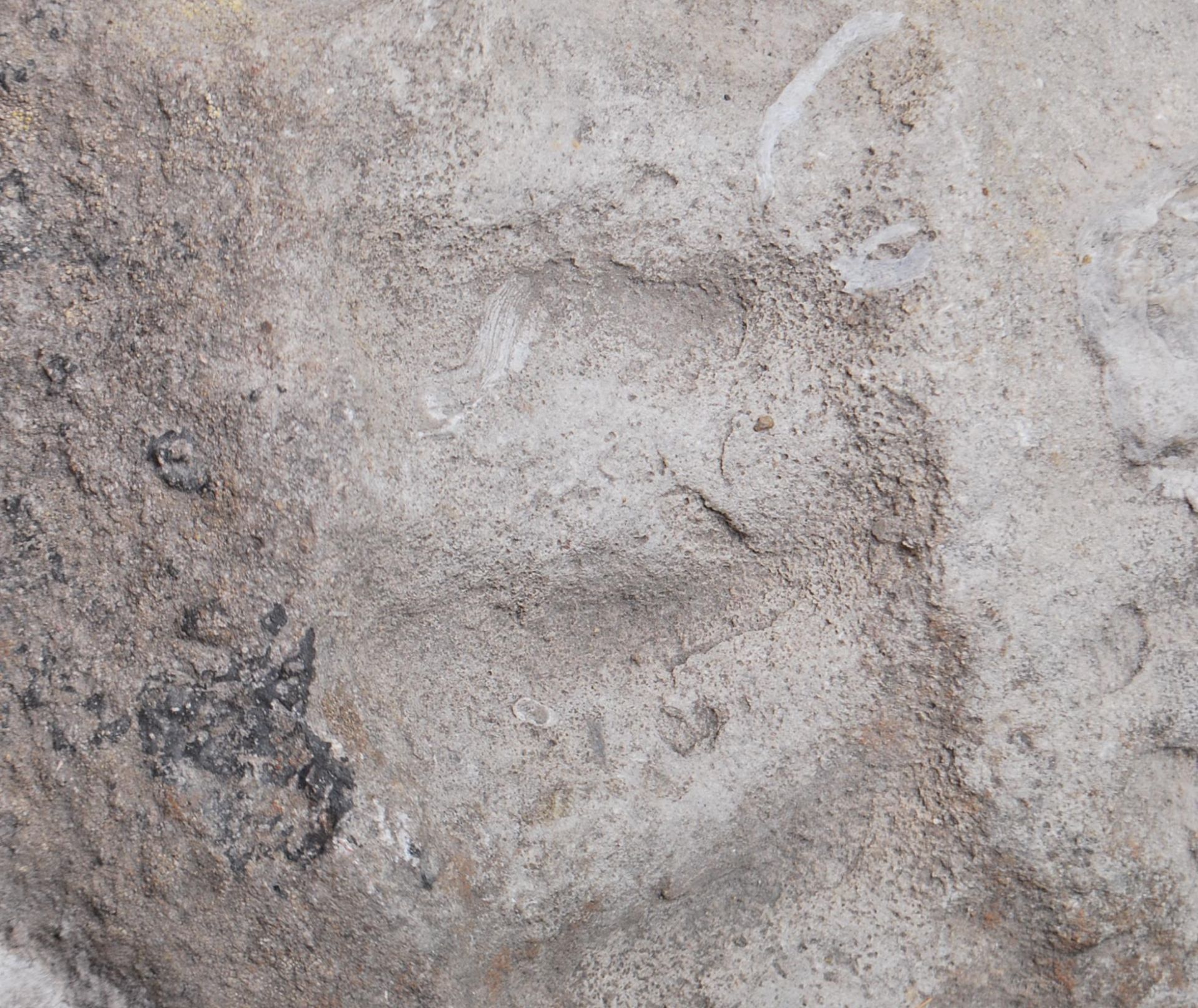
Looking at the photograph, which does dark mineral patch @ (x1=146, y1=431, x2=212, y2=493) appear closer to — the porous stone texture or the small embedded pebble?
the porous stone texture

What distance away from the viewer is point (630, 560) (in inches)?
41.9

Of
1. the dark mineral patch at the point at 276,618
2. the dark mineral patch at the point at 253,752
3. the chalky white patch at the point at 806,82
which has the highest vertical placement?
the chalky white patch at the point at 806,82

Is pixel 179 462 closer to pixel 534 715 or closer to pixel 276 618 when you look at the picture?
pixel 276 618

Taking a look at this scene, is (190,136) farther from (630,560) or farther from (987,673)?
(987,673)

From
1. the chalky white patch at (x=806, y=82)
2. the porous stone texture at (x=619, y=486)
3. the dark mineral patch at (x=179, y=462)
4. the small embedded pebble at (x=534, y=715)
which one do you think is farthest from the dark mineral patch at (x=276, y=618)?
the chalky white patch at (x=806, y=82)

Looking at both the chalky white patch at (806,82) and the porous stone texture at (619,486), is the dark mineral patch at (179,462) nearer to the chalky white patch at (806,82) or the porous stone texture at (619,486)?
the porous stone texture at (619,486)

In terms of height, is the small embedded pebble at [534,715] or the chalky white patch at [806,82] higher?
the chalky white patch at [806,82]

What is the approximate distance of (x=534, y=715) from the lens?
1.07 m

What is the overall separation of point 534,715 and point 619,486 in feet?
0.82

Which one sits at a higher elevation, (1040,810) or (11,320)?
(1040,810)

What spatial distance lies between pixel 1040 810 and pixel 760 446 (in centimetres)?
46

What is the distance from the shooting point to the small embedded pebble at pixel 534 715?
107cm

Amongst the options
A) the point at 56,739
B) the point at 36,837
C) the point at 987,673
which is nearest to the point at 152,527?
the point at 56,739

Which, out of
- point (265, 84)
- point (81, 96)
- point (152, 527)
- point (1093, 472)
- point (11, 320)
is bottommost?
point (152, 527)
